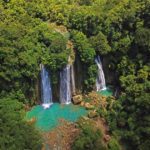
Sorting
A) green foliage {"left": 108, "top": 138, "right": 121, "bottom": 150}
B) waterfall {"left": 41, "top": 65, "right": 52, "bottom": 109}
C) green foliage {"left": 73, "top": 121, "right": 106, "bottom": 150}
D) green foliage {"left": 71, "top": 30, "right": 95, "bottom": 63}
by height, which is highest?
green foliage {"left": 71, "top": 30, "right": 95, "bottom": 63}

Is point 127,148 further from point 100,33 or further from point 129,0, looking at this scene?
point 129,0

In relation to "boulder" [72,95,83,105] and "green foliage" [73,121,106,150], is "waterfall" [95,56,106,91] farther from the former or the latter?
Result: "green foliage" [73,121,106,150]

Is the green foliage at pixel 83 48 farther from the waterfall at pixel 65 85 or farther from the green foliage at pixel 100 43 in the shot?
the waterfall at pixel 65 85

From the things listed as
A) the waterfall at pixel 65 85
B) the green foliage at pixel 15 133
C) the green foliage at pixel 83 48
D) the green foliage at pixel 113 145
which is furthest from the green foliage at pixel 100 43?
the green foliage at pixel 15 133

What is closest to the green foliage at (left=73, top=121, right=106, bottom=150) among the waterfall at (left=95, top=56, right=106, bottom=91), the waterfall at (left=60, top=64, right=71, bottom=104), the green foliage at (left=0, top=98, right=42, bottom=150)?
the green foliage at (left=0, top=98, right=42, bottom=150)

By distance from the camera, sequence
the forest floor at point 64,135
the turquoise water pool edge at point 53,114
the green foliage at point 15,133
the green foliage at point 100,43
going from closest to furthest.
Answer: the green foliage at point 15,133 → the forest floor at point 64,135 → the turquoise water pool edge at point 53,114 → the green foliage at point 100,43

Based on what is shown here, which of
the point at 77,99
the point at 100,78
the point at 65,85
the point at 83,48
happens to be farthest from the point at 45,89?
the point at 100,78

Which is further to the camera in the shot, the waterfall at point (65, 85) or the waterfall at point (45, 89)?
the waterfall at point (65, 85)

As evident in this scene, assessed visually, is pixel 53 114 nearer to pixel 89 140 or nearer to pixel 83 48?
pixel 89 140
